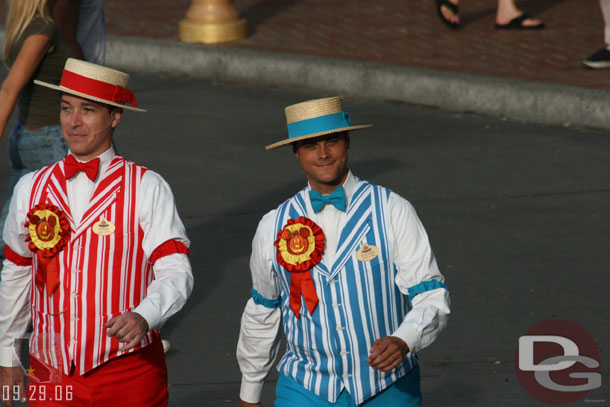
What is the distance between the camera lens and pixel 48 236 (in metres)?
4.17

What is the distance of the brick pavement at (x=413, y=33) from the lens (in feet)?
41.7

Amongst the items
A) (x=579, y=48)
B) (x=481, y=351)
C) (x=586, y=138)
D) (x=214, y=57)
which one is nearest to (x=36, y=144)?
(x=481, y=351)

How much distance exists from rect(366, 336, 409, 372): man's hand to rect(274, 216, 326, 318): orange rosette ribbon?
389 millimetres

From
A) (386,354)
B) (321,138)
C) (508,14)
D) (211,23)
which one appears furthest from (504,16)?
(386,354)

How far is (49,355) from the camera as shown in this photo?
4.20 m

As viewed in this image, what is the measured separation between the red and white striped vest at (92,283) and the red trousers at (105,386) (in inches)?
1.8

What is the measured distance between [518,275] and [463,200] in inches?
61.7

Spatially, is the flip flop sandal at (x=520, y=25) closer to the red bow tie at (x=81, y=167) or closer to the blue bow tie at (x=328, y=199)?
the blue bow tie at (x=328, y=199)

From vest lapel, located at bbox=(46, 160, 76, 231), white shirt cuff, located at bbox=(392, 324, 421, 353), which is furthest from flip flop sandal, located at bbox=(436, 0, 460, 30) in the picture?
white shirt cuff, located at bbox=(392, 324, 421, 353)

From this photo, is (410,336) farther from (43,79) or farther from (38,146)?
(38,146)

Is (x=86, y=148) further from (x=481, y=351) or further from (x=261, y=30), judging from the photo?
(x=261, y=30)

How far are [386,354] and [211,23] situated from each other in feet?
35.9

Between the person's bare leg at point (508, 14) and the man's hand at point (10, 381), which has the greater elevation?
the man's hand at point (10, 381)

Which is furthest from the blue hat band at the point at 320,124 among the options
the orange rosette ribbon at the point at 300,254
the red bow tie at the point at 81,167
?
the red bow tie at the point at 81,167
